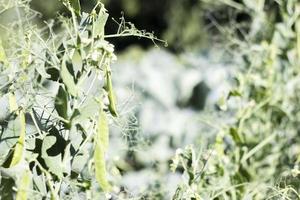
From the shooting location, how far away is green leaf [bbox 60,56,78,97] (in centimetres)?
61

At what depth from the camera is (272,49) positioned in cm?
130

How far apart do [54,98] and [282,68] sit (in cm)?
83

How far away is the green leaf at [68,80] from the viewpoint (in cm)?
61

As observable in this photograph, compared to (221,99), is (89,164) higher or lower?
lower

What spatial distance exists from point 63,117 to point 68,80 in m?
0.04

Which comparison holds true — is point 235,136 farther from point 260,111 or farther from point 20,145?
point 20,145

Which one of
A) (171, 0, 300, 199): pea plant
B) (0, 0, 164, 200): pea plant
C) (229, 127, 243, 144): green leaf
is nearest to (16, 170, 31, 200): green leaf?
(0, 0, 164, 200): pea plant

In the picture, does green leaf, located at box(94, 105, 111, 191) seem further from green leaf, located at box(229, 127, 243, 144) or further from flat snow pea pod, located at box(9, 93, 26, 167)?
green leaf, located at box(229, 127, 243, 144)

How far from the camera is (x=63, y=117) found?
0.64 meters

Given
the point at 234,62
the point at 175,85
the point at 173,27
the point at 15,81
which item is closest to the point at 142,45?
the point at 173,27

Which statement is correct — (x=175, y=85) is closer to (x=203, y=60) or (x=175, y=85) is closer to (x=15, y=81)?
(x=203, y=60)

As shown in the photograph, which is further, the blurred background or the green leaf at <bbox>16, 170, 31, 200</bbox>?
the blurred background

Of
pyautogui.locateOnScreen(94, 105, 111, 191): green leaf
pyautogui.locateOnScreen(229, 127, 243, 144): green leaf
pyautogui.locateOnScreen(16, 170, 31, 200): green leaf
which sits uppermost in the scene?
pyautogui.locateOnScreen(229, 127, 243, 144): green leaf

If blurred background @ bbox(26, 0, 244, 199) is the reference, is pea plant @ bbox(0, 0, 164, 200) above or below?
below
